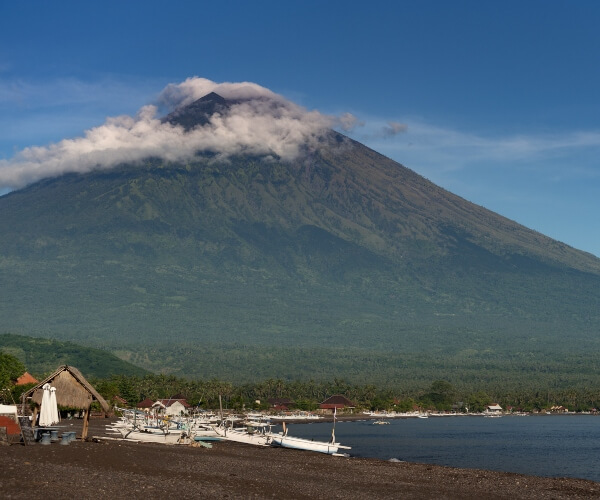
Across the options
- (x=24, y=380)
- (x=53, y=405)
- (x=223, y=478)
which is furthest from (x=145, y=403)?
(x=223, y=478)

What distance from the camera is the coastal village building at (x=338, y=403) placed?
14509cm

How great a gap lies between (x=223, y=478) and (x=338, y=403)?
12249 cm

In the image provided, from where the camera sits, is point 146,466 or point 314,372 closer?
point 146,466

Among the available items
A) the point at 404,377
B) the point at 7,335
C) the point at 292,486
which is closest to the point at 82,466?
the point at 292,486

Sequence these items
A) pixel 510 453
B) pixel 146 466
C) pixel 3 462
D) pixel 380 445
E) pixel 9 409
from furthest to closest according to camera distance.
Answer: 1. pixel 380 445
2. pixel 510 453
3. pixel 9 409
4. pixel 146 466
5. pixel 3 462

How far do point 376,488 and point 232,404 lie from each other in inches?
3978

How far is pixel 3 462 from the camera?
78.3ft

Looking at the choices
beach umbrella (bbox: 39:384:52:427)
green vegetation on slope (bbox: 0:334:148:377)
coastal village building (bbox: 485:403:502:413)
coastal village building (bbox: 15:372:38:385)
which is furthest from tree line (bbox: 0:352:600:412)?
beach umbrella (bbox: 39:384:52:427)

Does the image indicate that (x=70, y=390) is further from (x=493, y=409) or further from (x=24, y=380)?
(x=493, y=409)

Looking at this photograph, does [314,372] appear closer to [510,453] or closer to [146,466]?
[510,453]

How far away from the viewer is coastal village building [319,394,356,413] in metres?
145

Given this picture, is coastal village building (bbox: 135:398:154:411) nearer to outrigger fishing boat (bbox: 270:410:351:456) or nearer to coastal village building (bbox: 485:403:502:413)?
coastal village building (bbox: 485:403:502:413)

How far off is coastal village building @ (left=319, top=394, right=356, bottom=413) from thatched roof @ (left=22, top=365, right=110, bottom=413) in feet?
362

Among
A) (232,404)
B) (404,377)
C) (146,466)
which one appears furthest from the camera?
(404,377)
